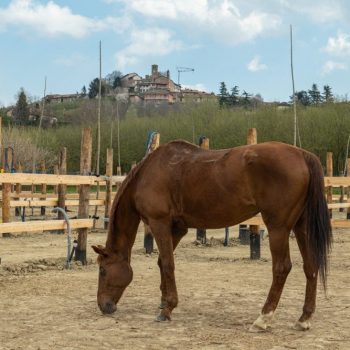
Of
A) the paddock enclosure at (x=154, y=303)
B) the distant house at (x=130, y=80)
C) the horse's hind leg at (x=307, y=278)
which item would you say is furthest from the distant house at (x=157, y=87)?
the horse's hind leg at (x=307, y=278)

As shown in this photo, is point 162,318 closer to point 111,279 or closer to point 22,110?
point 111,279

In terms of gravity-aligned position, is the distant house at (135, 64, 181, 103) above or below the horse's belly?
above

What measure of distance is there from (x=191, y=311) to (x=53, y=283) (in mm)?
2268

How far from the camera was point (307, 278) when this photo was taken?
184 inches

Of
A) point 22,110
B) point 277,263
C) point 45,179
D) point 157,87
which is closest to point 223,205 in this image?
point 277,263

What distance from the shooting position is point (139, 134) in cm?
4444

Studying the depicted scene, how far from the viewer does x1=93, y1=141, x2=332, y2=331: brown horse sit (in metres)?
4.52

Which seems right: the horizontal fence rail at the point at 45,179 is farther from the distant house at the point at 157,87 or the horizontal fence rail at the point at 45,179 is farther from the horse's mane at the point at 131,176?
the distant house at the point at 157,87

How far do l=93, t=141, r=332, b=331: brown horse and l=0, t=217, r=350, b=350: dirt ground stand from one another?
0.25 m

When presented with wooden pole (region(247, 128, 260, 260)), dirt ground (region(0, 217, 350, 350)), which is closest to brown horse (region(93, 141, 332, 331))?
dirt ground (region(0, 217, 350, 350))

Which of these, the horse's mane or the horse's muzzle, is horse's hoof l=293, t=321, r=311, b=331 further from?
→ the horse's mane

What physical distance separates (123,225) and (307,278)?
1816 millimetres

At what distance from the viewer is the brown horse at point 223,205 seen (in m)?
4.52

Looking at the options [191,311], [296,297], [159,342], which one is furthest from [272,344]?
[296,297]
